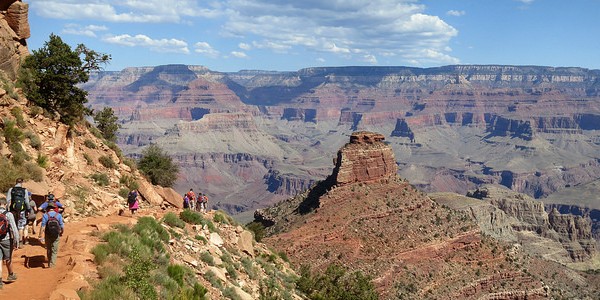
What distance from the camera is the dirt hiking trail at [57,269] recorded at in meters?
14.9

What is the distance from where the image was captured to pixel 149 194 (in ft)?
109

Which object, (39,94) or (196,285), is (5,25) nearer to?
(39,94)

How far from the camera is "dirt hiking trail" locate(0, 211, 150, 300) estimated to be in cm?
1487

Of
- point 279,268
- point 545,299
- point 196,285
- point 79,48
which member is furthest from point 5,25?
point 545,299

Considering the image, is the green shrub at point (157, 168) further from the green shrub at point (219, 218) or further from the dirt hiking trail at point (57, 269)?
the dirt hiking trail at point (57, 269)

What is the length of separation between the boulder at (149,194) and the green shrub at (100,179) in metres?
2.43

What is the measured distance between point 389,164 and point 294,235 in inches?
800

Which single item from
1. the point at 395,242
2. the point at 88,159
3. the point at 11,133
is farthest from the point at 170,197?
the point at 395,242

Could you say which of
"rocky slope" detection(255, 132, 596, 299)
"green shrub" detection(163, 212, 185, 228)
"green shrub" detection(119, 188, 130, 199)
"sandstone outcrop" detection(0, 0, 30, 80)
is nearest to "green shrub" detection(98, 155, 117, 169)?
"green shrub" detection(119, 188, 130, 199)

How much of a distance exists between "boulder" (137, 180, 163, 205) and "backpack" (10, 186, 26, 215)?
42.5ft

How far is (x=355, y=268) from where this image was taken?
54.8 m

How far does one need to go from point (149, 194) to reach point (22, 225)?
13.5 metres

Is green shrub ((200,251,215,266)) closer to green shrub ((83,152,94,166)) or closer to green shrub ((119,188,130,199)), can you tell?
green shrub ((119,188,130,199))

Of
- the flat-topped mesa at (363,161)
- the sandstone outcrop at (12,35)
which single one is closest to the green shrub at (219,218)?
the sandstone outcrop at (12,35)
